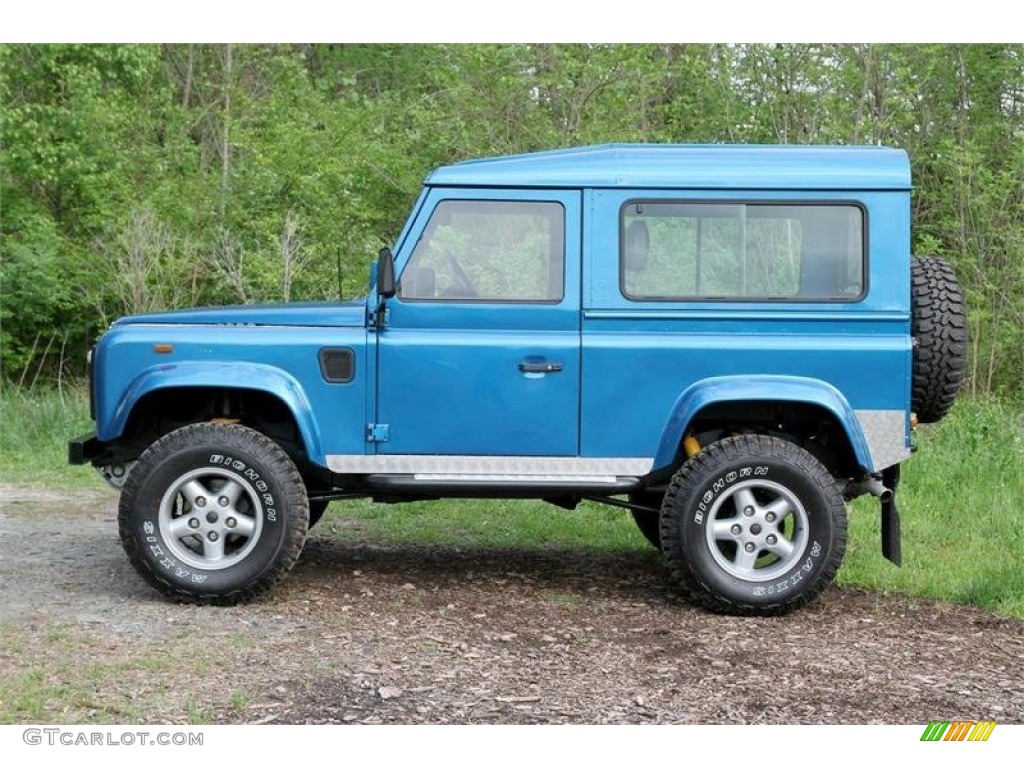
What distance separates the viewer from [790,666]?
18.4ft

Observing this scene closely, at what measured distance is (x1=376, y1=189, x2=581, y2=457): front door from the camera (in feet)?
21.3

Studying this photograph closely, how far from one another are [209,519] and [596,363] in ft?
6.60

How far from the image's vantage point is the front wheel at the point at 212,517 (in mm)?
6418

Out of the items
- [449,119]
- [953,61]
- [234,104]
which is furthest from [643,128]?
[234,104]

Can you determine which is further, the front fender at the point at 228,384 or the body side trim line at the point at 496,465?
the body side trim line at the point at 496,465

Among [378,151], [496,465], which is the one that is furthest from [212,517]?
[378,151]

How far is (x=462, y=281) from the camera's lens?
657cm

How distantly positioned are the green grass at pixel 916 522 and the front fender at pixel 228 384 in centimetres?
205

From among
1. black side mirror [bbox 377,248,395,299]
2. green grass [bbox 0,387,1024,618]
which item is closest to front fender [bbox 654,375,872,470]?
green grass [bbox 0,387,1024,618]

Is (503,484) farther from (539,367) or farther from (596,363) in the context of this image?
(596,363)


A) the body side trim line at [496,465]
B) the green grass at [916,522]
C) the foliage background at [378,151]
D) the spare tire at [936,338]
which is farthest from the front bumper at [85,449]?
the foliage background at [378,151]

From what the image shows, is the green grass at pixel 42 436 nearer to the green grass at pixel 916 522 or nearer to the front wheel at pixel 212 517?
the green grass at pixel 916 522

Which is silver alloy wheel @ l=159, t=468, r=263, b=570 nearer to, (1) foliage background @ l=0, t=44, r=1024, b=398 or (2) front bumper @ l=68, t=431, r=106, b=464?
(2) front bumper @ l=68, t=431, r=106, b=464

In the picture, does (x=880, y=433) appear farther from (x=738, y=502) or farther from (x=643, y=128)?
(x=643, y=128)
